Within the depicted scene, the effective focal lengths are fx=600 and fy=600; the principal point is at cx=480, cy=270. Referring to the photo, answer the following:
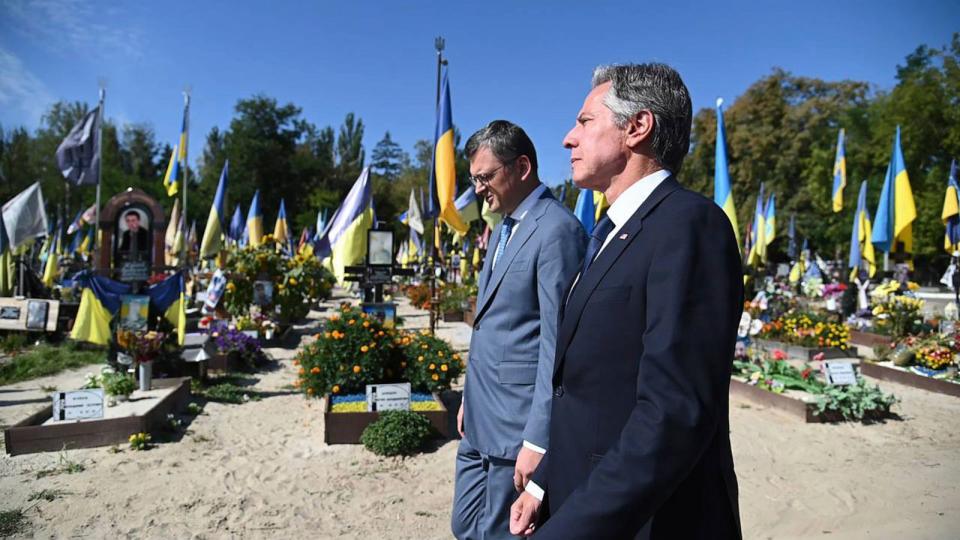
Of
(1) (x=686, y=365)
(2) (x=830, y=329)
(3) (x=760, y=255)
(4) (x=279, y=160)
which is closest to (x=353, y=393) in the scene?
(1) (x=686, y=365)

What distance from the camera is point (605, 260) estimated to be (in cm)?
144

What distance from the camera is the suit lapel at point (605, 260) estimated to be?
141 centimetres

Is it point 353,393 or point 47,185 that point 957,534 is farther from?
point 47,185

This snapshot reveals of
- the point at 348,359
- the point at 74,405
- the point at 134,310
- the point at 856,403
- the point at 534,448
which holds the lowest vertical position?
the point at 856,403

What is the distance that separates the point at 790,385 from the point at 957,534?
4000 millimetres

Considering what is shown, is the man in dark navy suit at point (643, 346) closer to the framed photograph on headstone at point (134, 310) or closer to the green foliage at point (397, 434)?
the green foliage at point (397, 434)

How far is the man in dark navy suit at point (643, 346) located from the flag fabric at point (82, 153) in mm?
11594

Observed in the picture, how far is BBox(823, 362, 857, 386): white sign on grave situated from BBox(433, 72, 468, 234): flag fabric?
5.05 metres

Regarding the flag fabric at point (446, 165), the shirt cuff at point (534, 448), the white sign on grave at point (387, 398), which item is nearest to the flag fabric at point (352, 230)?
the flag fabric at point (446, 165)

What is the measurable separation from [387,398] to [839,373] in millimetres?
5440

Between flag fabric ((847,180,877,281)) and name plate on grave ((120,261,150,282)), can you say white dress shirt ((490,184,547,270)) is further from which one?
flag fabric ((847,180,877,281))

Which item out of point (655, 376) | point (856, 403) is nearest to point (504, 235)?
point (655, 376)

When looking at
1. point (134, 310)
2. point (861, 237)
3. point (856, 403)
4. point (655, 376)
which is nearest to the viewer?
point (655, 376)

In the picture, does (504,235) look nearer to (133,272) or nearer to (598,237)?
(598,237)
